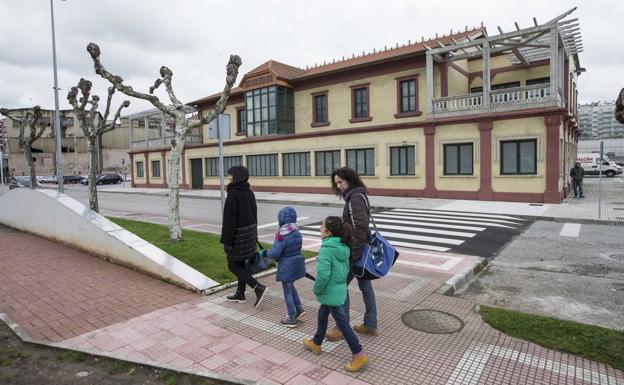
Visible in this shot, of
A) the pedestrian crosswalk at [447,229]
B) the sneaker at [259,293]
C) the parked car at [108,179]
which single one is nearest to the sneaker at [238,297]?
the sneaker at [259,293]

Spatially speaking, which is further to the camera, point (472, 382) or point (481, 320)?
point (481, 320)

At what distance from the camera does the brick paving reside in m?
3.81

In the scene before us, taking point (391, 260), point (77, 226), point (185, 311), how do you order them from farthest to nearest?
point (77, 226)
point (185, 311)
point (391, 260)

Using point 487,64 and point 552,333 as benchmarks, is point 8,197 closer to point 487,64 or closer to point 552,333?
point 552,333

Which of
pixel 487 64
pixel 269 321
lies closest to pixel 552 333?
pixel 269 321

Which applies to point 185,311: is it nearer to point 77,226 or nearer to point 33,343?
point 33,343

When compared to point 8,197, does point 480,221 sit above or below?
→ below

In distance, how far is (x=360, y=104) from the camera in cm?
2623

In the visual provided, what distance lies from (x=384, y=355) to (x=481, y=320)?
1560 millimetres

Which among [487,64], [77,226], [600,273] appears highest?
[487,64]

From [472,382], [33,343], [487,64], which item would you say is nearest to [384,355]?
[472,382]

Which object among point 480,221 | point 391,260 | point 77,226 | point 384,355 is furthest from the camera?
point 480,221

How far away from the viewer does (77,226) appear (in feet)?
29.0

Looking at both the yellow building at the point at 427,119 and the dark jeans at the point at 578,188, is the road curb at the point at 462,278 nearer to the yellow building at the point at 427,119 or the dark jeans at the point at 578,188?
the yellow building at the point at 427,119
